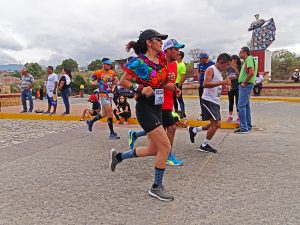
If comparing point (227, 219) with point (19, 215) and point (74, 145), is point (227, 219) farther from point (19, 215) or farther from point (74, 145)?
point (74, 145)

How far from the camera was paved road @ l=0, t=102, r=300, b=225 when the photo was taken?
323cm

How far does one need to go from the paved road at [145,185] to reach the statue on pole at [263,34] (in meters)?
36.8

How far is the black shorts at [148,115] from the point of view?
373 centimetres

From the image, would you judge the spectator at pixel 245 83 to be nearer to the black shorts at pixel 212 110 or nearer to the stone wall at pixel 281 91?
the black shorts at pixel 212 110

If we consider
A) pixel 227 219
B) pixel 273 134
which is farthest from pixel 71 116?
pixel 227 219

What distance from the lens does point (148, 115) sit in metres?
3.77

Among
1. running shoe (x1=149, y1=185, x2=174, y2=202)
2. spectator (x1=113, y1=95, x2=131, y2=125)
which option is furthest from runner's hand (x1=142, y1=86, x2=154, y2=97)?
spectator (x1=113, y1=95, x2=131, y2=125)

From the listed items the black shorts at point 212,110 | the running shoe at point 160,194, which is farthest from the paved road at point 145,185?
the black shorts at point 212,110

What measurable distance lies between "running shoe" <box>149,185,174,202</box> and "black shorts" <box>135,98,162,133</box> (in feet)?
2.19

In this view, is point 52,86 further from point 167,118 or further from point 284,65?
point 284,65

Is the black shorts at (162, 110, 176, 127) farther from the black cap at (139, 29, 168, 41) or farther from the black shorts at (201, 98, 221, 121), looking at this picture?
the black cap at (139, 29, 168, 41)

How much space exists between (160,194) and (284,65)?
47822 mm

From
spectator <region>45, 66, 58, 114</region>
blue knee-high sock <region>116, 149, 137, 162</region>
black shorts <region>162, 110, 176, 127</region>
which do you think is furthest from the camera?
spectator <region>45, 66, 58, 114</region>

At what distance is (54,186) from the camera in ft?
13.6
